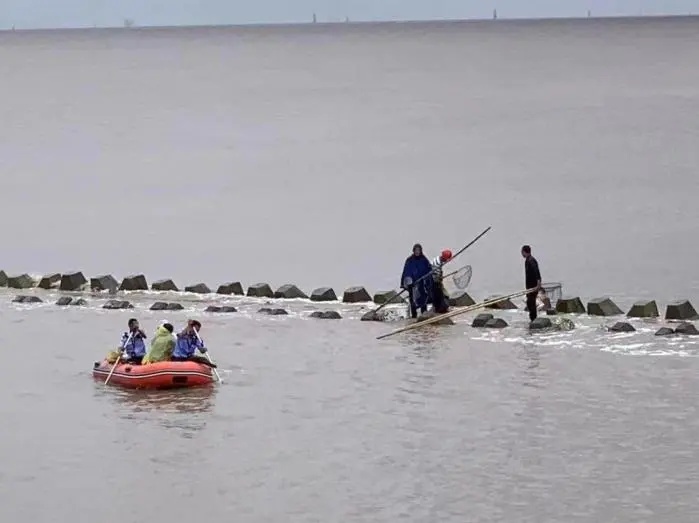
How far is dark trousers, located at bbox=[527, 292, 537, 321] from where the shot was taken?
27891mm

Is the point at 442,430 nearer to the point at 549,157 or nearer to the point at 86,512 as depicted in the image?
the point at 86,512

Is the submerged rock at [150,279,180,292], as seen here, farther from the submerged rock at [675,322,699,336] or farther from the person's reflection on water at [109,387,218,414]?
the submerged rock at [675,322,699,336]

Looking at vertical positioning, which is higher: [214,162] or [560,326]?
[214,162]

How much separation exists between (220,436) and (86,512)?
3.28 metres

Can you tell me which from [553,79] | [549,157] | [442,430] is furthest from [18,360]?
[553,79]

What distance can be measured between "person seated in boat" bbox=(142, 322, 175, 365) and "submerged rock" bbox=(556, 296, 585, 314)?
8.57 meters

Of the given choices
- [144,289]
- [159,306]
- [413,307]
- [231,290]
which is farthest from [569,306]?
[144,289]

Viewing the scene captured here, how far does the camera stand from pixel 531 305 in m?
28.1

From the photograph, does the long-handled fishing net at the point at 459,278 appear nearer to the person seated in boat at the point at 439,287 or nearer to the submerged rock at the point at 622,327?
the person seated in boat at the point at 439,287

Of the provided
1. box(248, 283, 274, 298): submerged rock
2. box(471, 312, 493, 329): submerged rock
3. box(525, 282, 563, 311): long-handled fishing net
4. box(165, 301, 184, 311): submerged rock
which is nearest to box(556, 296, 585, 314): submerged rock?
Answer: box(525, 282, 563, 311): long-handled fishing net

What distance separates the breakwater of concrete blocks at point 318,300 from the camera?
28781mm

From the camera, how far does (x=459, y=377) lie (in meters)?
24.8

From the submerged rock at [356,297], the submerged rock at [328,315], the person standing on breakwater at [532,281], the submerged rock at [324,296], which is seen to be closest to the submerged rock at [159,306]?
the submerged rock at [328,315]

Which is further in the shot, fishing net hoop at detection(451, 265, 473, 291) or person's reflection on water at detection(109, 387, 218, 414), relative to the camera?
fishing net hoop at detection(451, 265, 473, 291)
